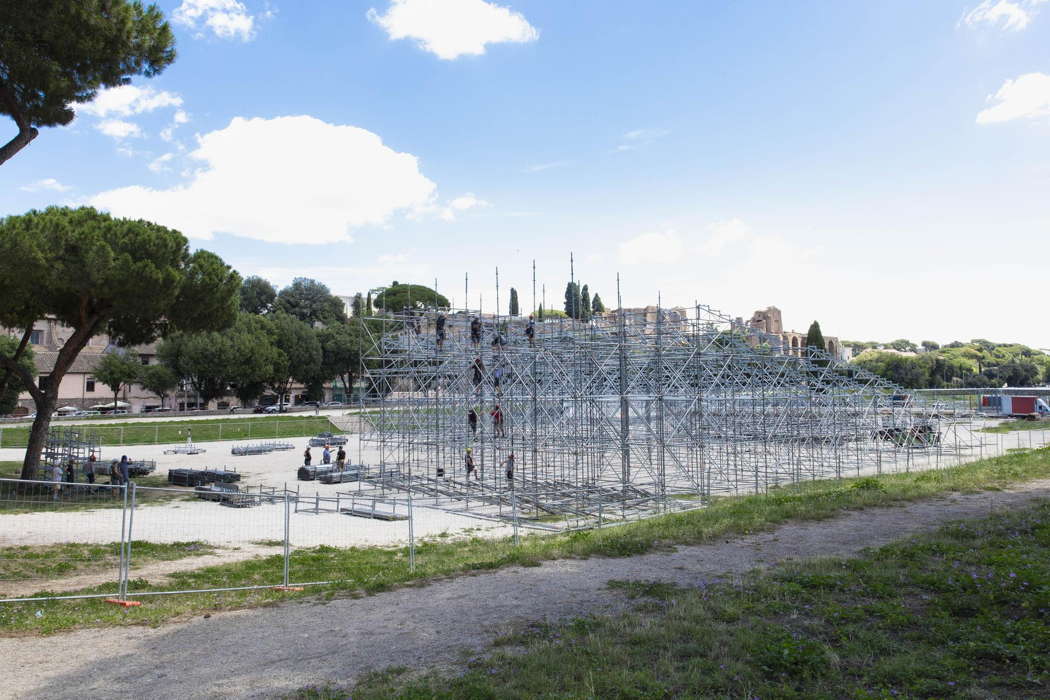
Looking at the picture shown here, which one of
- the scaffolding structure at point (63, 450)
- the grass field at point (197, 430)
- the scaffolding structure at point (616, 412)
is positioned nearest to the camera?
the scaffolding structure at point (616, 412)

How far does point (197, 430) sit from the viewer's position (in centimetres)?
4309

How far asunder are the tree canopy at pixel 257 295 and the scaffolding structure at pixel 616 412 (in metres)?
56.6

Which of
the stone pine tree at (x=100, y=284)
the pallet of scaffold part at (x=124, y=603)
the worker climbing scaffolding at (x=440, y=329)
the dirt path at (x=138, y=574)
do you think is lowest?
the dirt path at (x=138, y=574)

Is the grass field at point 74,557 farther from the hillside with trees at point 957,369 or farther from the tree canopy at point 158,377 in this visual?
the hillside with trees at point 957,369

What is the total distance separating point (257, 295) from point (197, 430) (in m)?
41.2

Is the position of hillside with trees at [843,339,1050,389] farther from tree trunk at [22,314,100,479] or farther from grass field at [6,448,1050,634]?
tree trunk at [22,314,100,479]

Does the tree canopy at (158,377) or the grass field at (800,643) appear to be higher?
the tree canopy at (158,377)

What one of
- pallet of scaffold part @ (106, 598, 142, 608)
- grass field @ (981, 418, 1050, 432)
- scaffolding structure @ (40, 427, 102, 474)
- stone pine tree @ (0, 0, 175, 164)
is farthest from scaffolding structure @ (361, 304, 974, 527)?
grass field @ (981, 418, 1050, 432)

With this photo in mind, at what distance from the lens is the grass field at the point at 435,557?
832cm

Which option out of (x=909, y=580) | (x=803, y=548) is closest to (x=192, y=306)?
(x=803, y=548)

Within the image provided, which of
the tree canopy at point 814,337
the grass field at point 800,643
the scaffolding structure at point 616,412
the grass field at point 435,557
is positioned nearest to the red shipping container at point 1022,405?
the tree canopy at point 814,337

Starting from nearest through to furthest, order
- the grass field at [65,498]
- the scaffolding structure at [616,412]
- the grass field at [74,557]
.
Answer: the grass field at [74,557] → the grass field at [65,498] → the scaffolding structure at [616,412]

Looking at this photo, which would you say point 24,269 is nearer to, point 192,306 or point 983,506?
point 192,306

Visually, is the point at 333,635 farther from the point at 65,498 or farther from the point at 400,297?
the point at 400,297
